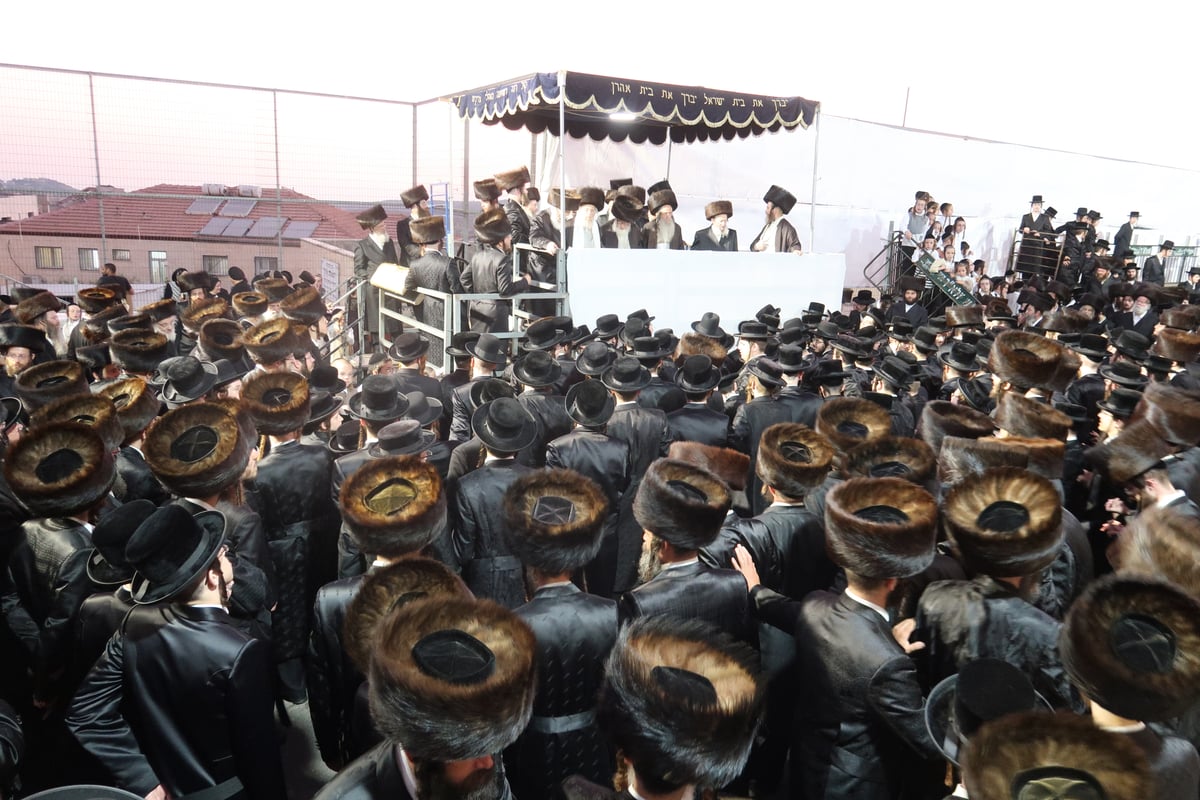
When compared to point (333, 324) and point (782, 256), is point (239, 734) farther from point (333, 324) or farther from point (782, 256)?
point (782, 256)

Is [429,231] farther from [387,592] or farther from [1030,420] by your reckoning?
[387,592]

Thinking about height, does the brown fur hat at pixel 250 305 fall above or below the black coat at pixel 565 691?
above

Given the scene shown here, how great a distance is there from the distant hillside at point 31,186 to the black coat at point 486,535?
10.4 m

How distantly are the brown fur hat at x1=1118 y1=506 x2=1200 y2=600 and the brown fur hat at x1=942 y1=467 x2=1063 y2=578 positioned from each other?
270 millimetres

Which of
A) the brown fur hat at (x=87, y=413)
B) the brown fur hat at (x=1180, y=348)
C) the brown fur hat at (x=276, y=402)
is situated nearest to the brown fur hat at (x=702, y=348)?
the brown fur hat at (x=276, y=402)

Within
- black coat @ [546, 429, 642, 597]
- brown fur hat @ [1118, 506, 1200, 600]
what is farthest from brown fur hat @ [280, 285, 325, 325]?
brown fur hat @ [1118, 506, 1200, 600]

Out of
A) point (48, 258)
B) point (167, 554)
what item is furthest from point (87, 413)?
point (48, 258)

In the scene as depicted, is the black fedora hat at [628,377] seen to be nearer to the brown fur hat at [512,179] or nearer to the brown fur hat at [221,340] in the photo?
the brown fur hat at [221,340]

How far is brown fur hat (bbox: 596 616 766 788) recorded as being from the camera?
69.4 inches

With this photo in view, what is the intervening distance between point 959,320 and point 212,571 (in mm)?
9072

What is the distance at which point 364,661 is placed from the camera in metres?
Result: 2.19

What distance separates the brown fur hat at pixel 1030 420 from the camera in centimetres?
413

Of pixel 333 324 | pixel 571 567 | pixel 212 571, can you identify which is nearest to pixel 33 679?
pixel 212 571

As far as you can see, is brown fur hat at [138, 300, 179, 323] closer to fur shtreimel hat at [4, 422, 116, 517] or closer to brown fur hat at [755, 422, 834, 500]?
fur shtreimel hat at [4, 422, 116, 517]
